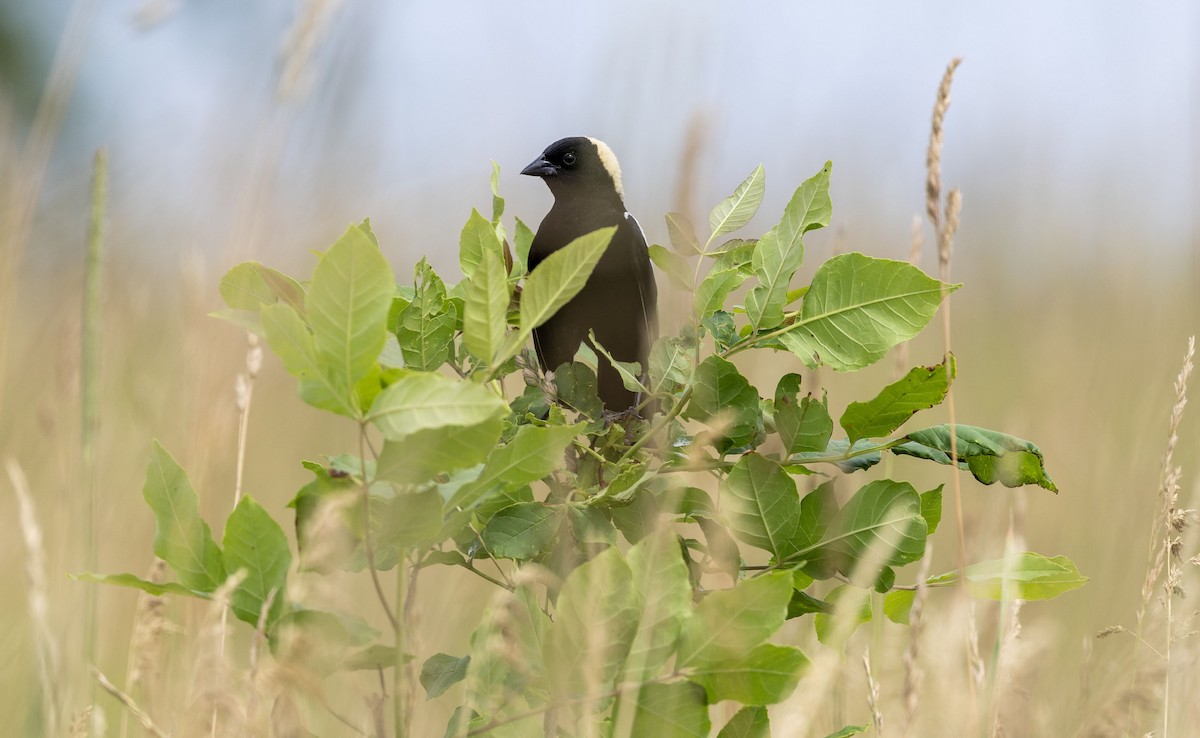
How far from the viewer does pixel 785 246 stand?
1036mm

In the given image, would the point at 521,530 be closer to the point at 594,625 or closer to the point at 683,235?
the point at 594,625

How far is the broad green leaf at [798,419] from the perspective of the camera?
1049mm

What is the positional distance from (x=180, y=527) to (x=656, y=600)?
1.36ft

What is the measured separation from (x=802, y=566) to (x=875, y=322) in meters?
0.25

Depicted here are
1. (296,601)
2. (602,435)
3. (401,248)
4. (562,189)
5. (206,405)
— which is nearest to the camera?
(296,601)

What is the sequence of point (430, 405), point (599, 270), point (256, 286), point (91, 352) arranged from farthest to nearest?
1. point (599, 270)
2. point (91, 352)
3. point (256, 286)
4. point (430, 405)

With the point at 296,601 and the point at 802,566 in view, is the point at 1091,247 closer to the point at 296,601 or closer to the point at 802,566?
the point at 802,566

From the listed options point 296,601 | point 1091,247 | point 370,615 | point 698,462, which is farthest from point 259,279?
point 1091,247

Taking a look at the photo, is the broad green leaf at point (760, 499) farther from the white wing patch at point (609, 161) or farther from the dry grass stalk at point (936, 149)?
the white wing patch at point (609, 161)

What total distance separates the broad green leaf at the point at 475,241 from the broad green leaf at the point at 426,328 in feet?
0.14

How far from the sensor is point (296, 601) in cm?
91

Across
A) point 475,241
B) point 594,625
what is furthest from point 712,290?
point 594,625

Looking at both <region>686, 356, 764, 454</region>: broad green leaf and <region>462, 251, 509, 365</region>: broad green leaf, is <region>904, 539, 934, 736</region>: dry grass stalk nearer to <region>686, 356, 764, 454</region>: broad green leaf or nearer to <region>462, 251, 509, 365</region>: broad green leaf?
<region>686, 356, 764, 454</region>: broad green leaf

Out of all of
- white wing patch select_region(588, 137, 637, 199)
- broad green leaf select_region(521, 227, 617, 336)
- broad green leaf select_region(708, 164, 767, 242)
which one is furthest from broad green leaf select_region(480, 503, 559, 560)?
Result: white wing patch select_region(588, 137, 637, 199)
